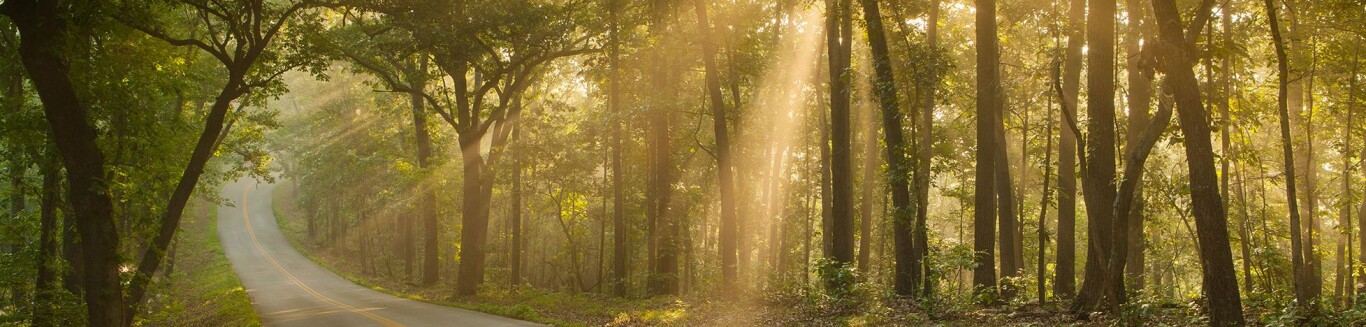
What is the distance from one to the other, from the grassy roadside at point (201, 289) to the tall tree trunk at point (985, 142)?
50.9ft

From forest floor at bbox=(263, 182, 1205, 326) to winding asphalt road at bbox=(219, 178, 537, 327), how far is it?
1.31 meters

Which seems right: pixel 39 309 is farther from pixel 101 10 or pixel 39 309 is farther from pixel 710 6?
pixel 710 6

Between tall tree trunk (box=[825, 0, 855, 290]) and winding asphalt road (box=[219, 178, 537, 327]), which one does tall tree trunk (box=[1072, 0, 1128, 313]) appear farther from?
winding asphalt road (box=[219, 178, 537, 327])

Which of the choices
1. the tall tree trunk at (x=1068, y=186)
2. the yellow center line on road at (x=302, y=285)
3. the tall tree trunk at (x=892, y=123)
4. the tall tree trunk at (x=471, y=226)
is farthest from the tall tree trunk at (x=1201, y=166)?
the tall tree trunk at (x=471, y=226)

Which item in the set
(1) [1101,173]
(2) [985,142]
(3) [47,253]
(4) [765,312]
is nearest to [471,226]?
(3) [47,253]

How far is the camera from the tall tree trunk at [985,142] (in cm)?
1452

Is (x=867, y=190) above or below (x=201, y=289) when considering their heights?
above

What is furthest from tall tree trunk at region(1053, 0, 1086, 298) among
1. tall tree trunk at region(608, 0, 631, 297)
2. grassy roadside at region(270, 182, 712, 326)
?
tall tree trunk at region(608, 0, 631, 297)

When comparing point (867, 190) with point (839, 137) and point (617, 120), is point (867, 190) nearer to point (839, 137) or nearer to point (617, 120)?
point (617, 120)

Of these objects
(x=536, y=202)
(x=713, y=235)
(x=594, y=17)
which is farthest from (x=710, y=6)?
(x=713, y=235)

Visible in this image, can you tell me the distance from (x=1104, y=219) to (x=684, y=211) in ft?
70.4

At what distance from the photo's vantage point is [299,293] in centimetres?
3144

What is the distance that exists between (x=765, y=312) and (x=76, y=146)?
39.4ft

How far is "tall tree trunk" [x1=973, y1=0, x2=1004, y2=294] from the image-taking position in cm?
1452
